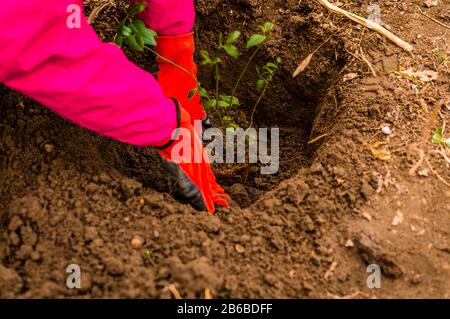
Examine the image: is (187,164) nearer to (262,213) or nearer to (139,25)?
(262,213)

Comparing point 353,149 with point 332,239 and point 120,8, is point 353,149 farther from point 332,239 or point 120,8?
point 120,8

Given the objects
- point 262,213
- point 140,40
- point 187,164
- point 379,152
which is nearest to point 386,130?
point 379,152

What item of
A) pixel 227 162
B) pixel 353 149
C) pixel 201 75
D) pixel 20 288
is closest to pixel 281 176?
pixel 227 162

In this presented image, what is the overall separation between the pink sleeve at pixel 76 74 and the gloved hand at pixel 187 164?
0.11 meters

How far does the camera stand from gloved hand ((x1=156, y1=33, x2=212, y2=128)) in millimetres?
2120

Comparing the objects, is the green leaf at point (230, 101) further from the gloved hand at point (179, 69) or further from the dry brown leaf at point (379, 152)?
the dry brown leaf at point (379, 152)

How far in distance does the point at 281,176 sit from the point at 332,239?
0.74m

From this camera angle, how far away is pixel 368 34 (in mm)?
2324

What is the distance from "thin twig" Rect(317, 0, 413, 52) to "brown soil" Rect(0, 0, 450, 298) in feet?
0.12

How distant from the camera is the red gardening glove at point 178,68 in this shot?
2.12 metres

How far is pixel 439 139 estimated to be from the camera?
6.41 ft

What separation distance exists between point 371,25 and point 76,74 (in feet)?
4.82
